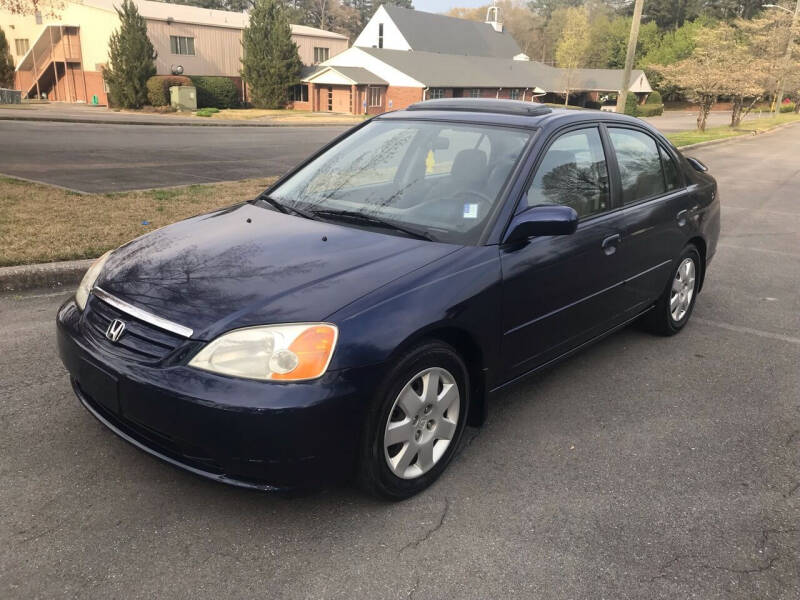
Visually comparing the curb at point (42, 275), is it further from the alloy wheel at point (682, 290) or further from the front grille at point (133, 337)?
the alloy wheel at point (682, 290)

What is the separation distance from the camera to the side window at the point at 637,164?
14.3 ft

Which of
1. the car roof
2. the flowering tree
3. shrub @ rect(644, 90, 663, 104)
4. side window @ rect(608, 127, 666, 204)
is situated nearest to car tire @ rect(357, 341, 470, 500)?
the car roof

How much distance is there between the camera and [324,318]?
102 inches

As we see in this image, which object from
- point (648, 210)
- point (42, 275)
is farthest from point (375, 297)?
point (42, 275)

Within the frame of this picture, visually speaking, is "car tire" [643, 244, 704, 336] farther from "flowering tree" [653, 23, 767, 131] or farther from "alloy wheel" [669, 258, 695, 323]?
"flowering tree" [653, 23, 767, 131]

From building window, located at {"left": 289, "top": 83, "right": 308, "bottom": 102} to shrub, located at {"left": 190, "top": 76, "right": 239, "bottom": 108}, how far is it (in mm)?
5161

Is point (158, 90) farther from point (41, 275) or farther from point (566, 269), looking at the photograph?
point (566, 269)

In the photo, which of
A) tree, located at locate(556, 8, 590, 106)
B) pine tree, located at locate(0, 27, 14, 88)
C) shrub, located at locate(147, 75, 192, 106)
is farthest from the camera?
tree, located at locate(556, 8, 590, 106)

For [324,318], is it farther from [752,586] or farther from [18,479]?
[752,586]

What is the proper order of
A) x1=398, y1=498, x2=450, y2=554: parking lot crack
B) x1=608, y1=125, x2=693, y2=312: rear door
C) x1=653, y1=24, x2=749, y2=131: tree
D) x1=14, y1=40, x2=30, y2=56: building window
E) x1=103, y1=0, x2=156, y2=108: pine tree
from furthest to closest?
x1=14, y1=40, x2=30, y2=56: building window → x1=103, y1=0, x2=156, y2=108: pine tree → x1=653, y1=24, x2=749, y2=131: tree → x1=608, y1=125, x2=693, y2=312: rear door → x1=398, y1=498, x2=450, y2=554: parking lot crack

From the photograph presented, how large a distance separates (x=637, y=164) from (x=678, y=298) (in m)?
1.28

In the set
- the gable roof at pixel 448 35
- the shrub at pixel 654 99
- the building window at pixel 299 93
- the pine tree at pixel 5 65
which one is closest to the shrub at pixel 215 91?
the building window at pixel 299 93

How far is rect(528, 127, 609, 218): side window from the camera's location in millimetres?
3631

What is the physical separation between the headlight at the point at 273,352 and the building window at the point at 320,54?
209 feet
